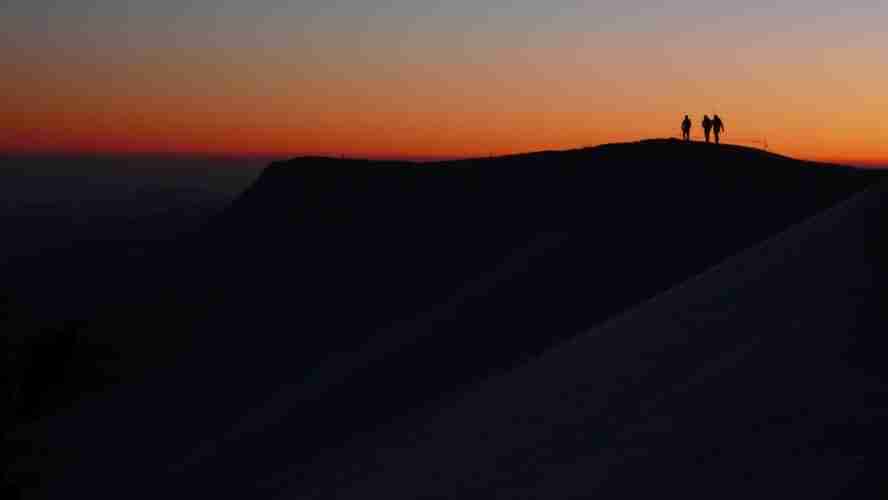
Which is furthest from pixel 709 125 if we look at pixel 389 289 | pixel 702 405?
pixel 702 405

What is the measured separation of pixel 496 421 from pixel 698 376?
3.23 m

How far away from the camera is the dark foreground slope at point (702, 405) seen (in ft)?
23.1

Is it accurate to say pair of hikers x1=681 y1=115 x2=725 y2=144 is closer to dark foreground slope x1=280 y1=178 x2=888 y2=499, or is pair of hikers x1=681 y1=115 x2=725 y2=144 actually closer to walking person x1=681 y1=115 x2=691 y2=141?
walking person x1=681 y1=115 x2=691 y2=141

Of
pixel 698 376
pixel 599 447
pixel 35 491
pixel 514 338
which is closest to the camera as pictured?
pixel 599 447

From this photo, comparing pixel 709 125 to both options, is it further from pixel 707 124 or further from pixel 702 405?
pixel 702 405

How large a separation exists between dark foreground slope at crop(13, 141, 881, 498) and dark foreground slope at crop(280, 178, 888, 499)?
4.04m

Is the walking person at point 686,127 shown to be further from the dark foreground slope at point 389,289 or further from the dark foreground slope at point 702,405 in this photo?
the dark foreground slope at point 702,405

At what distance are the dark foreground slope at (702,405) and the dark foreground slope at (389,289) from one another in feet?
13.3

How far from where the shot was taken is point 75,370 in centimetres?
3312

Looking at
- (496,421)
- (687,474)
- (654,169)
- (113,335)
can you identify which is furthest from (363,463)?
(113,335)

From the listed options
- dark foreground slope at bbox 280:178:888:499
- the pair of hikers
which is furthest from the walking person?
dark foreground slope at bbox 280:178:888:499

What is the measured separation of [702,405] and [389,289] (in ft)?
77.6

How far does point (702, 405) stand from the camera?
8.57 m

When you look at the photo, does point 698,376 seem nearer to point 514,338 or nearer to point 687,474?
point 687,474
